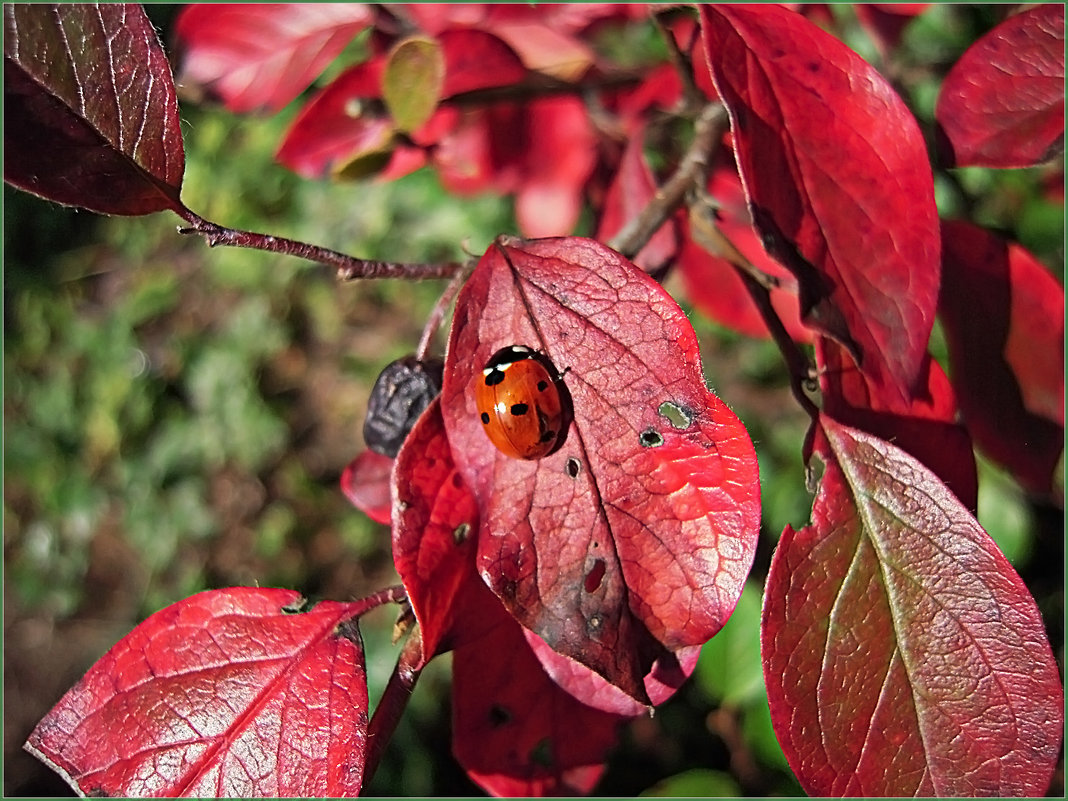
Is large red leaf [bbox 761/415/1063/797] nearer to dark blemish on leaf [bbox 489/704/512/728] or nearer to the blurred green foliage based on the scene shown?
dark blemish on leaf [bbox 489/704/512/728]

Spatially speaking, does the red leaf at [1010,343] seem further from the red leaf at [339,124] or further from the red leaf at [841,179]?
the red leaf at [339,124]

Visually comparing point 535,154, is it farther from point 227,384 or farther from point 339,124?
point 227,384

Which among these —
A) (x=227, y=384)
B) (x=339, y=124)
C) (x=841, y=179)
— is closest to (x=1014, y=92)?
(x=841, y=179)

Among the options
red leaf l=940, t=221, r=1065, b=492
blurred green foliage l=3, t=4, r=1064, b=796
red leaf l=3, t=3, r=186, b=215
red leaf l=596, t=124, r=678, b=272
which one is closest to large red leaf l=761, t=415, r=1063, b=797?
red leaf l=940, t=221, r=1065, b=492

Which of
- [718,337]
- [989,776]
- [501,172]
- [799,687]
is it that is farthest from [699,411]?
[718,337]

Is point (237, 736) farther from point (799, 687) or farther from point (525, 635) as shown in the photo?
point (799, 687)
